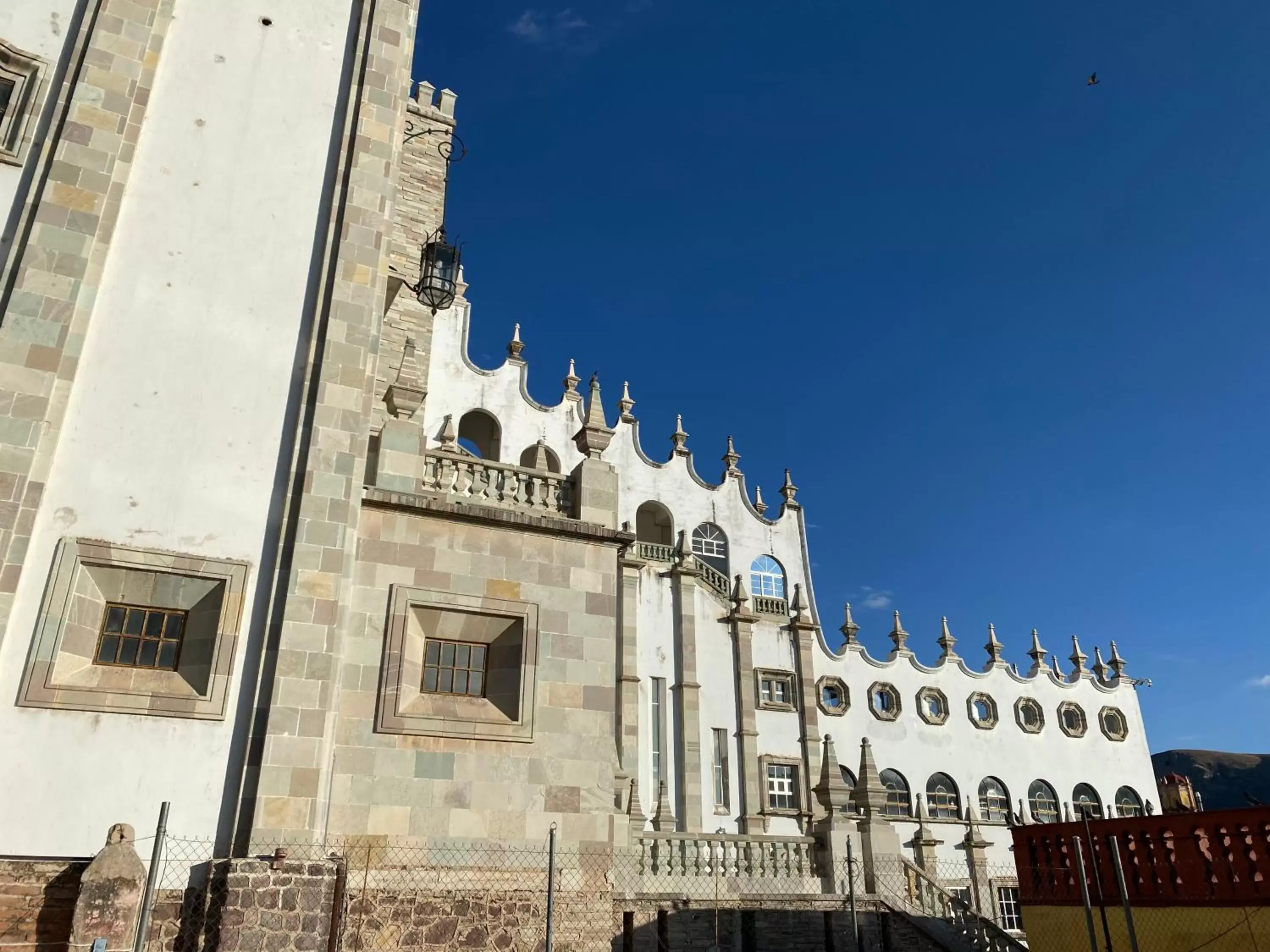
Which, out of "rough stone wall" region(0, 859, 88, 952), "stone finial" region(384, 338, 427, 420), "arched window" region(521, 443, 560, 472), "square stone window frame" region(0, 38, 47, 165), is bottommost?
"rough stone wall" region(0, 859, 88, 952)

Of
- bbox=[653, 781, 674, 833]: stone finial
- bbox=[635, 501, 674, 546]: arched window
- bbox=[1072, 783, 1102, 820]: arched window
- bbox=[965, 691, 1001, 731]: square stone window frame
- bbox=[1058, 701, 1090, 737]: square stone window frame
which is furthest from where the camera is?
bbox=[1058, 701, 1090, 737]: square stone window frame

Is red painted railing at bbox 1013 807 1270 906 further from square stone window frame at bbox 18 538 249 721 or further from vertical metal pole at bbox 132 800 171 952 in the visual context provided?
square stone window frame at bbox 18 538 249 721

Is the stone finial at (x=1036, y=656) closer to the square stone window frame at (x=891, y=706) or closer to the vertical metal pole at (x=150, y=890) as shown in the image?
the square stone window frame at (x=891, y=706)

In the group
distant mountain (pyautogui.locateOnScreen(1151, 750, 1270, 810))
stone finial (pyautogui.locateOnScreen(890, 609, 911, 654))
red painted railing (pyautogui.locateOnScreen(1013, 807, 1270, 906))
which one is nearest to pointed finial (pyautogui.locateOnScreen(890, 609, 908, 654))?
stone finial (pyautogui.locateOnScreen(890, 609, 911, 654))

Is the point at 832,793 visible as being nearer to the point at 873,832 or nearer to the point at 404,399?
the point at 873,832

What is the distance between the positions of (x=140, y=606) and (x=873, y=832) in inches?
491

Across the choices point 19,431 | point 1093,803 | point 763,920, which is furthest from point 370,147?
point 1093,803

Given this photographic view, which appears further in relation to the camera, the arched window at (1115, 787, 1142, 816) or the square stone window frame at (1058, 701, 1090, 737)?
the square stone window frame at (1058, 701, 1090, 737)

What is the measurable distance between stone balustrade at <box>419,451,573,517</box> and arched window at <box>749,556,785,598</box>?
1950cm

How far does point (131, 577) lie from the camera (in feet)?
34.7

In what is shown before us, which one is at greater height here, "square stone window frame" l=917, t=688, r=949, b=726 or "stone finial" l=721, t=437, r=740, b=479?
"stone finial" l=721, t=437, r=740, b=479

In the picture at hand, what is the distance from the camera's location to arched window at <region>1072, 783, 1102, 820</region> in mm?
34719

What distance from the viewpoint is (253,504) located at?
37.2ft

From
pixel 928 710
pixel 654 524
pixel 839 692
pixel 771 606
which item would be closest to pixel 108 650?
pixel 654 524
